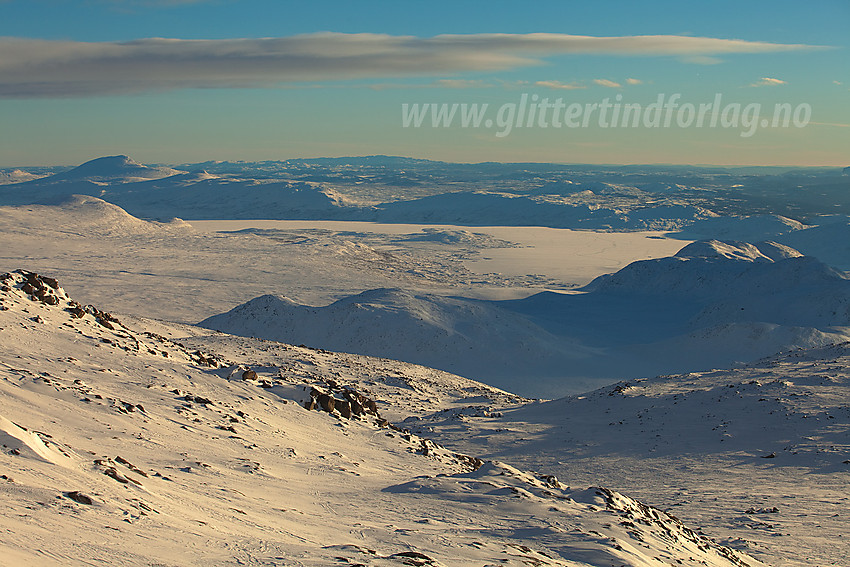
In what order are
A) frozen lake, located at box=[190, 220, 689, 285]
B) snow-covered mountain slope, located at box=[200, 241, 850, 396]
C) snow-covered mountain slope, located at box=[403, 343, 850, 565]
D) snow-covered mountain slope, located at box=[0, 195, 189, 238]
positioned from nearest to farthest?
snow-covered mountain slope, located at box=[403, 343, 850, 565] → snow-covered mountain slope, located at box=[200, 241, 850, 396] → frozen lake, located at box=[190, 220, 689, 285] → snow-covered mountain slope, located at box=[0, 195, 189, 238]

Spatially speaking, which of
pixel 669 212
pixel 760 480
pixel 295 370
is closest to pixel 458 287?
pixel 295 370

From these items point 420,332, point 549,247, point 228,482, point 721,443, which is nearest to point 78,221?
point 549,247

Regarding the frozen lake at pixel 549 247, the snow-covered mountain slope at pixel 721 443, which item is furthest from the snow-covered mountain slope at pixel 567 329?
the frozen lake at pixel 549 247

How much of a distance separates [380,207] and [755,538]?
Result: 155 m

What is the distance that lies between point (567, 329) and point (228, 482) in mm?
37481

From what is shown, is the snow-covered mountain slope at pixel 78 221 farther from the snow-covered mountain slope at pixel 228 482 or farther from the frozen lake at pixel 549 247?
the snow-covered mountain slope at pixel 228 482

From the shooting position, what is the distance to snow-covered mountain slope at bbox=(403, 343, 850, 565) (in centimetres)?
1230

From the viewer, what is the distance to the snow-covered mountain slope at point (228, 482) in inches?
267

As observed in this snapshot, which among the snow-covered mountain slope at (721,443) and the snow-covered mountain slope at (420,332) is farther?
the snow-covered mountain slope at (420,332)

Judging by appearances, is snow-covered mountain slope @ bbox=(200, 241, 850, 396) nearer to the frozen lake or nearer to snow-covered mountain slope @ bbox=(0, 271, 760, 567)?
snow-covered mountain slope @ bbox=(0, 271, 760, 567)

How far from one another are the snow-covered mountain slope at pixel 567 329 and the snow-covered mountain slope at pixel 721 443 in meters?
11.4

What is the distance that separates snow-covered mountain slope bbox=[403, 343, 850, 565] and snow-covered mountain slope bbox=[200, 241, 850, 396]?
11436 mm

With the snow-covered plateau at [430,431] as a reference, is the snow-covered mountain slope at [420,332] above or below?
below

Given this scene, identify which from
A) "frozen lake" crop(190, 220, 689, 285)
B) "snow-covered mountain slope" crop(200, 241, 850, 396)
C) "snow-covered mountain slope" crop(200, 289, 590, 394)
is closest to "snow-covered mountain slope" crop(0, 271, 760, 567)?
"snow-covered mountain slope" crop(200, 241, 850, 396)
